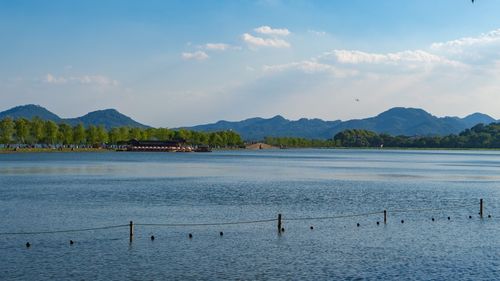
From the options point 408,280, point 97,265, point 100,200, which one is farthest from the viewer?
point 100,200

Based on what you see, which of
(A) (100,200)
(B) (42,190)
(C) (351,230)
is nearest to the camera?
(C) (351,230)

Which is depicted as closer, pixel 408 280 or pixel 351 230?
pixel 408 280

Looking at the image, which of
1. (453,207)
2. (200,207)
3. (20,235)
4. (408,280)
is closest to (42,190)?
(200,207)

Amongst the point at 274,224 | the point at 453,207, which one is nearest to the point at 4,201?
the point at 274,224

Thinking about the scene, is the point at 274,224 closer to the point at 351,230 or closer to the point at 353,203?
the point at 351,230

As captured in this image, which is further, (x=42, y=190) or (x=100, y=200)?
(x=42, y=190)

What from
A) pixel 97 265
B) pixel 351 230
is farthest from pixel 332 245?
pixel 97 265

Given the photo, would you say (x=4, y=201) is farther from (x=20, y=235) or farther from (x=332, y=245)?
(x=332, y=245)

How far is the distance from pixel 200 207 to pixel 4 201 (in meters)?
22.7

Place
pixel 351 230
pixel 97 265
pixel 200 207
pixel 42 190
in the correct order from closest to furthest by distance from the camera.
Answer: pixel 97 265 < pixel 351 230 < pixel 200 207 < pixel 42 190

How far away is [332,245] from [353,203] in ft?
92.6

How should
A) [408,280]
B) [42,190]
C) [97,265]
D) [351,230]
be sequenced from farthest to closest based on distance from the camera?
[42,190], [351,230], [97,265], [408,280]

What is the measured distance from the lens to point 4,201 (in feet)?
206

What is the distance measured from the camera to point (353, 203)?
67250 millimetres
